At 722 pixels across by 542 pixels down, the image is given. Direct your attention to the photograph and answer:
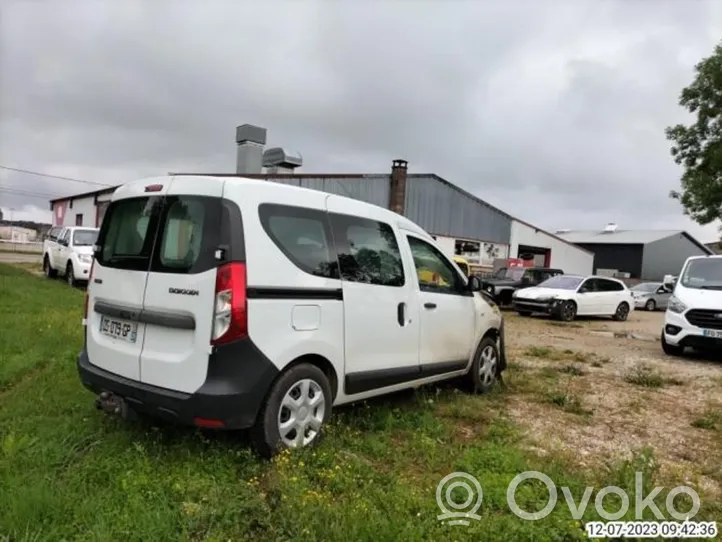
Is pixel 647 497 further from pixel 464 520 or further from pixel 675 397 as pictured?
pixel 675 397

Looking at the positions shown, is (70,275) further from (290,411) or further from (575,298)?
(575,298)

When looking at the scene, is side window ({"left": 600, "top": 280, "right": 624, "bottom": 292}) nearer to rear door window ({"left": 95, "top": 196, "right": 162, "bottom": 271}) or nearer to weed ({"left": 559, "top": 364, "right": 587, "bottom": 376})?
weed ({"left": 559, "top": 364, "right": 587, "bottom": 376})

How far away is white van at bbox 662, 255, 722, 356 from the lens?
9.14 meters

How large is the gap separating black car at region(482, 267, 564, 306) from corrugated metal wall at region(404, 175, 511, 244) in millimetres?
5002

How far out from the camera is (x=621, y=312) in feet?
63.8

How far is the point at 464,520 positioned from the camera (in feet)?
10.3

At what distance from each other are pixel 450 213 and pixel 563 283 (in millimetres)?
9449

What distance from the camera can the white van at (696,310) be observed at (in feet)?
30.0

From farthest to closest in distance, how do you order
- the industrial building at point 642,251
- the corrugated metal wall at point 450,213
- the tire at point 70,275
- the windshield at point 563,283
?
the industrial building at point 642,251 < the corrugated metal wall at point 450,213 < the windshield at point 563,283 < the tire at point 70,275

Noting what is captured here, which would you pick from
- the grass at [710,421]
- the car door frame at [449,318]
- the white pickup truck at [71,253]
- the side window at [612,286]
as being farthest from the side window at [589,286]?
the white pickup truck at [71,253]

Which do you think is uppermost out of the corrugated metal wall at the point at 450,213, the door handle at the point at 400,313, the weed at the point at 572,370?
the corrugated metal wall at the point at 450,213

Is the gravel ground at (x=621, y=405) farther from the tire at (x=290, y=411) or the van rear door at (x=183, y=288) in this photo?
the van rear door at (x=183, y=288)

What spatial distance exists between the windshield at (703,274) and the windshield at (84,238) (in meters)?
15.6

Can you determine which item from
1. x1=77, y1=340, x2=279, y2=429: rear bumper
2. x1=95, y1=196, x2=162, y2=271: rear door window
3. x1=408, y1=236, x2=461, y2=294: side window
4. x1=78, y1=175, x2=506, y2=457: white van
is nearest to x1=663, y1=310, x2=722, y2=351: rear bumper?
x1=408, y1=236, x2=461, y2=294: side window
